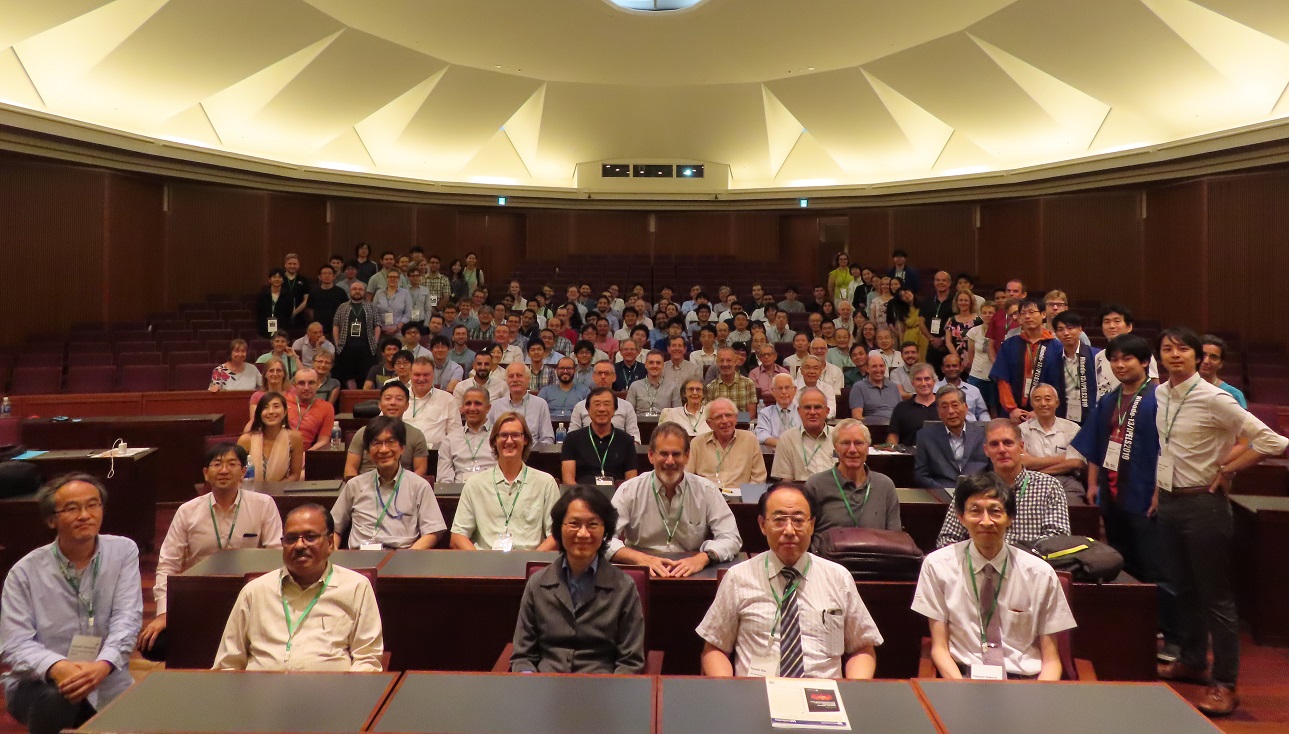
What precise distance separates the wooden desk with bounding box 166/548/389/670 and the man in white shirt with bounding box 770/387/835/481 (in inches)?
88.5

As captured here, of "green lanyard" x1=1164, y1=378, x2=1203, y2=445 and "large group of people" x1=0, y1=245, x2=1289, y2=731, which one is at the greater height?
"green lanyard" x1=1164, y1=378, x2=1203, y2=445

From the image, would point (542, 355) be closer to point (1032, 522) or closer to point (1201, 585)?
point (1032, 522)

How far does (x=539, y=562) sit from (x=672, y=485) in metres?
0.67

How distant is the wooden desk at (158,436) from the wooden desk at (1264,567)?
612 centimetres

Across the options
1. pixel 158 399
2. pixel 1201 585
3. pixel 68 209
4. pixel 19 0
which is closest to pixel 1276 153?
pixel 1201 585

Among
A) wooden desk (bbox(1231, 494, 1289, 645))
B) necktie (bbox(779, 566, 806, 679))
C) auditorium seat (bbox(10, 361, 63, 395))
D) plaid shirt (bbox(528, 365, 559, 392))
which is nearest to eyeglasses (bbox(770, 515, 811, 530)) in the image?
necktie (bbox(779, 566, 806, 679))

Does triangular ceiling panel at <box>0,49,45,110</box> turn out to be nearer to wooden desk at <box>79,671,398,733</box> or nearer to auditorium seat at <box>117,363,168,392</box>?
auditorium seat at <box>117,363,168,392</box>

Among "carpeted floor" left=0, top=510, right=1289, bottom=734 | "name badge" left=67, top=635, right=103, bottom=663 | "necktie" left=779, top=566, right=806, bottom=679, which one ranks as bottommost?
"carpeted floor" left=0, top=510, right=1289, bottom=734

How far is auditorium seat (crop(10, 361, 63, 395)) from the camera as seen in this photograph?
26.3 ft

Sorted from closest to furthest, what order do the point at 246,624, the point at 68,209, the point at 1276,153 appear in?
the point at 246,624, the point at 1276,153, the point at 68,209

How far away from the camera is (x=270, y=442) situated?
4.46 meters

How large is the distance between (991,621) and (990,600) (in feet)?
0.20

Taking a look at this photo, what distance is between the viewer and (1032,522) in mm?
3270

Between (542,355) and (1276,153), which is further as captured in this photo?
(1276,153)
